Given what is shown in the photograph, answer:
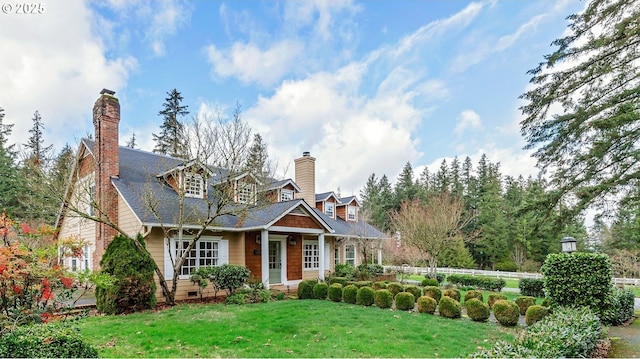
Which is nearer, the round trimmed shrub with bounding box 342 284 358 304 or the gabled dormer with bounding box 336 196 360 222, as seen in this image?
the round trimmed shrub with bounding box 342 284 358 304

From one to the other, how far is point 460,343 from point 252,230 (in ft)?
30.5

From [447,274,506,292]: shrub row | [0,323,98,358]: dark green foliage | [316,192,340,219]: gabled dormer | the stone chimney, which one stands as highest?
the stone chimney

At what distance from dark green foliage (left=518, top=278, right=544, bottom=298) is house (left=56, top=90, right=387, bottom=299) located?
9286 mm

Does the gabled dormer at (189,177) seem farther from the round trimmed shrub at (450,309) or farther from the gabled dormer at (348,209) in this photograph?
the gabled dormer at (348,209)

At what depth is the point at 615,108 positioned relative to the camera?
9.88 m

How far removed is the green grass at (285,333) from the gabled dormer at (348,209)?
1371cm

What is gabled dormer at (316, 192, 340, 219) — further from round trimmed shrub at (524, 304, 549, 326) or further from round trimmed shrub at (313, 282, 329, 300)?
round trimmed shrub at (524, 304, 549, 326)

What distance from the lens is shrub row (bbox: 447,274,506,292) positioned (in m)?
18.4

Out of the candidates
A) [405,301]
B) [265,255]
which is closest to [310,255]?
[265,255]

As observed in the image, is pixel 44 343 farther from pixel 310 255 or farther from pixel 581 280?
pixel 310 255

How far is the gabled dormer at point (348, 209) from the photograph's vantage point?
24203 millimetres

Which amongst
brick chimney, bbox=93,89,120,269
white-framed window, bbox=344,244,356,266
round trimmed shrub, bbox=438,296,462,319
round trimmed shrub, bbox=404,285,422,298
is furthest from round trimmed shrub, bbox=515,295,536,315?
brick chimney, bbox=93,89,120,269

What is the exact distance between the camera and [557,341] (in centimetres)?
505

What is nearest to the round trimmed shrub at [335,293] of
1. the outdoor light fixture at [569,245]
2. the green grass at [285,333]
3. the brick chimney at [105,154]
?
the green grass at [285,333]
